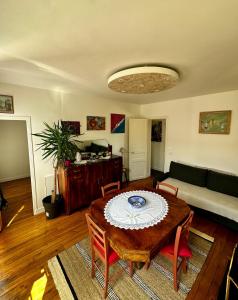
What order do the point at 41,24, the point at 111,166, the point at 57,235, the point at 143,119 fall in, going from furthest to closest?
1. the point at 143,119
2. the point at 111,166
3. the point at 57,235
4. the point at 41,24

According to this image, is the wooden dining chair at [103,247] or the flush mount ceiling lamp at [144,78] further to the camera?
the flush mount ceiling lamp at [144,78]

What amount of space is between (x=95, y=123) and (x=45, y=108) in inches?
46.3

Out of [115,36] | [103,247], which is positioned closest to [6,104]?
[115,36]

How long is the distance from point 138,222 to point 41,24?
194 cm

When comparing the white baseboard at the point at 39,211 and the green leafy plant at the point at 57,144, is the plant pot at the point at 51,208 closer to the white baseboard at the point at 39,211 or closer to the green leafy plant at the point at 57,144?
the green leafy plant at the point at 57,144

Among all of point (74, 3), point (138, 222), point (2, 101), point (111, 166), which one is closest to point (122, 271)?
point (138, 222)

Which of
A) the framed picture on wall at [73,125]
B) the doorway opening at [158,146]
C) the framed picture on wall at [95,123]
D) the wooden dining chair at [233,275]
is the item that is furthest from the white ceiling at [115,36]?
the doorway opening at [158,146]

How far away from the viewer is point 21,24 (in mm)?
1110

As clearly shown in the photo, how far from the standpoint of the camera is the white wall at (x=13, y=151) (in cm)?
435

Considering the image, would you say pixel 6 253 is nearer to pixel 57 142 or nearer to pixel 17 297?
pixel 17 297

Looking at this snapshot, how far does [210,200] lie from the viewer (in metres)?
2.69

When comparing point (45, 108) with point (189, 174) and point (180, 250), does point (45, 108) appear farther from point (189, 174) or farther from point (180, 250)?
point (189, 174)

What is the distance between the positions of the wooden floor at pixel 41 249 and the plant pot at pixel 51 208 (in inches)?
3.9

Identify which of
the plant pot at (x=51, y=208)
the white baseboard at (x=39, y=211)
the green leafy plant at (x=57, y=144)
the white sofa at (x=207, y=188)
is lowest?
the white baseboard at (x=39, y=211)
